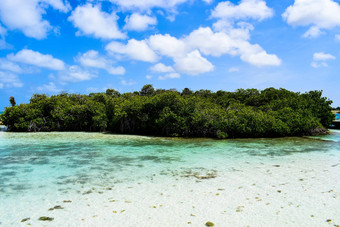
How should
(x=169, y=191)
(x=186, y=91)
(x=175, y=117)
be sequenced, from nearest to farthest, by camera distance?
(x=169, y=191)
(x=175, y=117)
(x=186, y=91)

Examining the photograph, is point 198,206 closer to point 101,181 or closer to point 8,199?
point 101,181

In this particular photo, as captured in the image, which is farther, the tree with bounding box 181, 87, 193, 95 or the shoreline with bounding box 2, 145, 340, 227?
the tree with bounding box 181, 87, 193, 95

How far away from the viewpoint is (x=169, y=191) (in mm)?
5598

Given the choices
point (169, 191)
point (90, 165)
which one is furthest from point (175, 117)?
point (169, 191)

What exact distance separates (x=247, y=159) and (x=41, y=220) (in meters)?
7.41

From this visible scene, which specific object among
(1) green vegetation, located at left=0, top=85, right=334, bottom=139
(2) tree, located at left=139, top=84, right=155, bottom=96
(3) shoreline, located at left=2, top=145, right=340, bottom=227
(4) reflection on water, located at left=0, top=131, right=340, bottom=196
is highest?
(2) tree, located at left=139, top=84, right=155, bottom=96

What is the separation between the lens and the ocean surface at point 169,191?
167 inches

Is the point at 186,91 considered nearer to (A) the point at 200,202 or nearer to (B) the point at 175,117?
(B) the point at 175,117

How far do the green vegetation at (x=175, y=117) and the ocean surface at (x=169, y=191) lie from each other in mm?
7647

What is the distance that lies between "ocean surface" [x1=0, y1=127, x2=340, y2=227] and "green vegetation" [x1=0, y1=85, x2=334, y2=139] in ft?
25.1

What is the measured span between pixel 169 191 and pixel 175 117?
11947mm

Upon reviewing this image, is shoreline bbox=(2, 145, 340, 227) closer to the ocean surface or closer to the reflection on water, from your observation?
the ocean surface

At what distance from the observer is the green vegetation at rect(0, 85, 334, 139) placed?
56.1ft

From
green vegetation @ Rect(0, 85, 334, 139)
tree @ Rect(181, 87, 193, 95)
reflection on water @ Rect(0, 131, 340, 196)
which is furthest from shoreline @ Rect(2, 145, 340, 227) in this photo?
tree @ Rect(181, 87, 193, 95)
